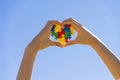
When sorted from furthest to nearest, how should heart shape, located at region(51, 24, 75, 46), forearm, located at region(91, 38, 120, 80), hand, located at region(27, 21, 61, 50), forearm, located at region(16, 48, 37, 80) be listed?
heart shape, located at region(51, 24, 75, 46) → hand, located at region(27, 21, 61, 50) → forearm, located at region(16, 48, 37, 80) → forearm, located at region(91, 38, 120, 80)

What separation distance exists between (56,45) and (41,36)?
0.68 meters

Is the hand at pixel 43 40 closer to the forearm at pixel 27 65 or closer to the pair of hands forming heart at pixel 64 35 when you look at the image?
the pair of hands forming heart at pixel 64 35

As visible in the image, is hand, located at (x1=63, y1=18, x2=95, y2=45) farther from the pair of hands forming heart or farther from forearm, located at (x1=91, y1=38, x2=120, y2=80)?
forearm, located at (x1=91, y1=38, x2=120, y2=80)

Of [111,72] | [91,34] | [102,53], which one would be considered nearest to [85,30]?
[91,34]

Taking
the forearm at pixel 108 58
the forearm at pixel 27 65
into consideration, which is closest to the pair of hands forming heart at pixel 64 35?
the forearm at pixel 27 65

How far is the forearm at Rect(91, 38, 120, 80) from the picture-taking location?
4.37 metres

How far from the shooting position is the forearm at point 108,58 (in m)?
4.37

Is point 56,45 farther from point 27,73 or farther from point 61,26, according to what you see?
point 27,73

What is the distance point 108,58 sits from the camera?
14.8ft

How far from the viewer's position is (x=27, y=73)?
15.0 feet

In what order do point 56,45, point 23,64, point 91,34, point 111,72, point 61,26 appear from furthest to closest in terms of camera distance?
point 61,26
point 56,45
point 91,34
point 23,64
point 111,72

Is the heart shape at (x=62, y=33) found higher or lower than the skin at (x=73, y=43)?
higher

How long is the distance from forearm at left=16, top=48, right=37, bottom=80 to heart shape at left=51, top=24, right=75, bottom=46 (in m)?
1.30

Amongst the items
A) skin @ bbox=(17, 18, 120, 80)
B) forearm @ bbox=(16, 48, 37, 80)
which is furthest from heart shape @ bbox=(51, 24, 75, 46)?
forearm @ bbox=(16, 48, 37, 80)
